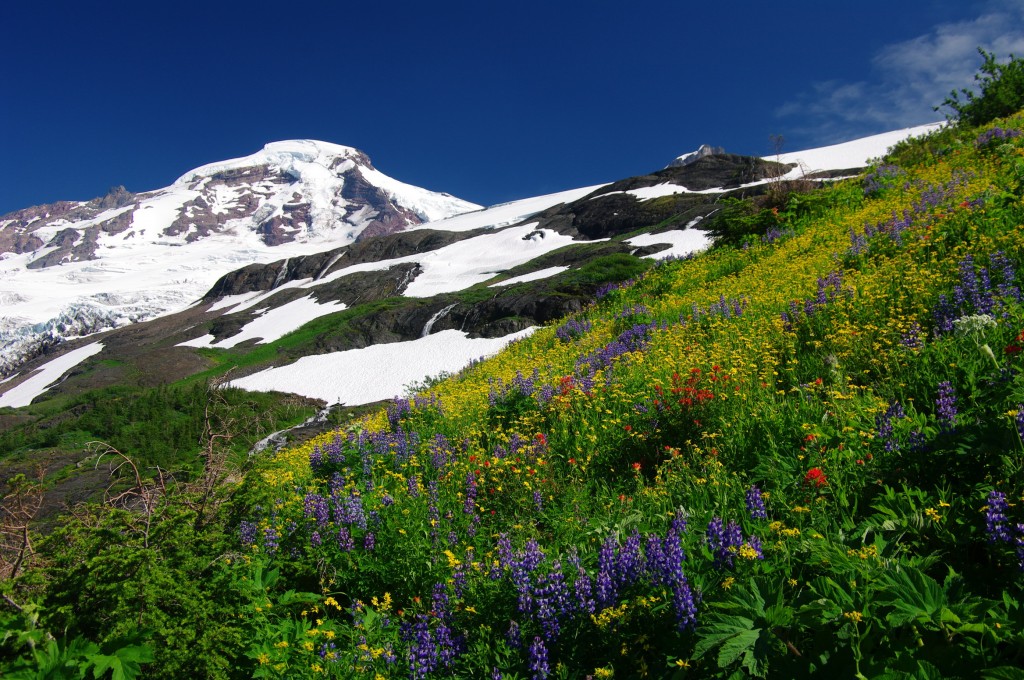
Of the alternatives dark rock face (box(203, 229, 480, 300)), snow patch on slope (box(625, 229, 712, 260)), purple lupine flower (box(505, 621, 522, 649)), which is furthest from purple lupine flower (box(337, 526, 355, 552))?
dark rock face (box(203, 229, 480, 300))

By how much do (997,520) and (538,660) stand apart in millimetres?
2229

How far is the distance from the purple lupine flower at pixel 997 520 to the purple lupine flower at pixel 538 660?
84.5 inches

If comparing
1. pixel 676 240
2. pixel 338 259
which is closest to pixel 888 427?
pixel 676 240

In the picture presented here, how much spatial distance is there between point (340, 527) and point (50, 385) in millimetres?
54901

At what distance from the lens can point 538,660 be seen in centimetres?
271

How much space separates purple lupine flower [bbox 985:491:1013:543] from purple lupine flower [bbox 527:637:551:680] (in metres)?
2.15

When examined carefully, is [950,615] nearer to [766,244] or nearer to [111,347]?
[766,244]

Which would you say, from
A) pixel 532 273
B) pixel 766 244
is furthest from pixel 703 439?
pixel 532 273

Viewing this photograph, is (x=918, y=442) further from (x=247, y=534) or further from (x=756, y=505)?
(x=247, y=534)

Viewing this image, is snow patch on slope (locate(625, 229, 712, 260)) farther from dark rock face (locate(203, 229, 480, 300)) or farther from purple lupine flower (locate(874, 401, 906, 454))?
dark rock face (locate(203, 229, 480, 300))

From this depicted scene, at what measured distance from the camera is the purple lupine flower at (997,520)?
7.56ft

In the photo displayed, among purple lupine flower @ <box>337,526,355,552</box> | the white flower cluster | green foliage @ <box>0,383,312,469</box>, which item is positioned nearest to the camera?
the white flower cluster

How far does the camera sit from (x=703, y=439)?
189 inches

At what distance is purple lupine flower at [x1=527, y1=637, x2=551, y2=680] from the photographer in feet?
8.60
